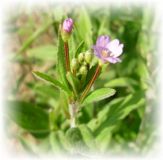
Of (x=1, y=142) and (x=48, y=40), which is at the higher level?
(x=48, y=40)

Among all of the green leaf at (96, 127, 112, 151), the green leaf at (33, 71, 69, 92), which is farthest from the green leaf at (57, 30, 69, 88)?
the green leaf at (96, 127, 112, 151)

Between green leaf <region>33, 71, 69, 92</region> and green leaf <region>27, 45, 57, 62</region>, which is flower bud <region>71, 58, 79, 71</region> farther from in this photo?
green leaf <region>27, 45, 57, 62</region>

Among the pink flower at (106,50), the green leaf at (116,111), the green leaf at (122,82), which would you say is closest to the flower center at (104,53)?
the pink flower at (106,50)

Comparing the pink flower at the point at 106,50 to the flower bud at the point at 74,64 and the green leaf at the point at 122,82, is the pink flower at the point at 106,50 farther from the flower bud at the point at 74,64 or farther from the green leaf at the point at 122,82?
the green leaf at the point at 122,82

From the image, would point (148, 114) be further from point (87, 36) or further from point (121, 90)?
point (87, 36)

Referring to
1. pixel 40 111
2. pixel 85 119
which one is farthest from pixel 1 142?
pixel 85 119

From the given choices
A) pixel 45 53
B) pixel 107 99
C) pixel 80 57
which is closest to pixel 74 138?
pixel 80 57

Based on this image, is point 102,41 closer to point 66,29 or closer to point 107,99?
point 66,29
